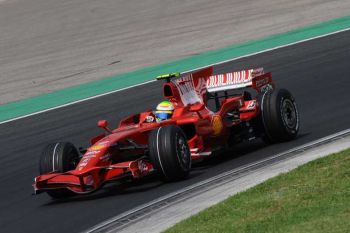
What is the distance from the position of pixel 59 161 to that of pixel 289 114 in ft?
10.7

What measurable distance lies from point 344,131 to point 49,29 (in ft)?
62.4

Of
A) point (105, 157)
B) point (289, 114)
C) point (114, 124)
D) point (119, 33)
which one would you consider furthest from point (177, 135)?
point (119, 33)

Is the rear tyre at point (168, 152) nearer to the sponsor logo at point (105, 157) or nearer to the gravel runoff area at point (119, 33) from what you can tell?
the sponsor logo at point (105, 157)

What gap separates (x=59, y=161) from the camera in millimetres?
12078

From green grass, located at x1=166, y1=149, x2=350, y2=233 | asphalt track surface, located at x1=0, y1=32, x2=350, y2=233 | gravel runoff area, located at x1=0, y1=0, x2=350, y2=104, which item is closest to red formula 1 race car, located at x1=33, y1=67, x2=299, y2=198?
asphalt track surface, located at x1=0, y1=32, x2=350, y2=233

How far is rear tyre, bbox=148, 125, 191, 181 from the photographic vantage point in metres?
11.5

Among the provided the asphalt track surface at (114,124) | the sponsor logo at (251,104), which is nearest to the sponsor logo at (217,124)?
the asphalt track surface at (114,124)

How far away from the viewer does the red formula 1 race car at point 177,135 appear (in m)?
11.6

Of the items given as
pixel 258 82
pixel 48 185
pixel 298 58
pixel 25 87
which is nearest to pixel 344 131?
pixel 258 82

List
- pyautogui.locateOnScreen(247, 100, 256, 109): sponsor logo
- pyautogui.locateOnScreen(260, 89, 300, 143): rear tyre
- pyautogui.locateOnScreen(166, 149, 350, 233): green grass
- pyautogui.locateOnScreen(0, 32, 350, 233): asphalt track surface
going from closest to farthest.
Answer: pyautogui.locateOnScreen(166, 149, 350, 233): green grass < pyautogui.locateOnScreen(0, 32, 350, 233): asphalt track surface < pyautogui.locateOnScreen(260, 89, 300, 143): rear tyre < pyautogui.locateOnScreen(247, 100, 256, 109): sponsor logo

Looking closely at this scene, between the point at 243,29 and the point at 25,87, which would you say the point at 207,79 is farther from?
the point at 243,29

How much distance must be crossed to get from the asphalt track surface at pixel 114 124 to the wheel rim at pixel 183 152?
0.23 meters

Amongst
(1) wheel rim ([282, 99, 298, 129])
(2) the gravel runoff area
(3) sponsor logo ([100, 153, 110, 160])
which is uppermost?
(2) the gravel runoff area

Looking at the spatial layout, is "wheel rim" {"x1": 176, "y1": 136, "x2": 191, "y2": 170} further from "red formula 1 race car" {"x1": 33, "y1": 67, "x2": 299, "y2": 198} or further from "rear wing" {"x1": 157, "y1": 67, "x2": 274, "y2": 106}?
"rear wing" {"x1": 157, "y1": 67, "x2": 274, "y2": 106}
